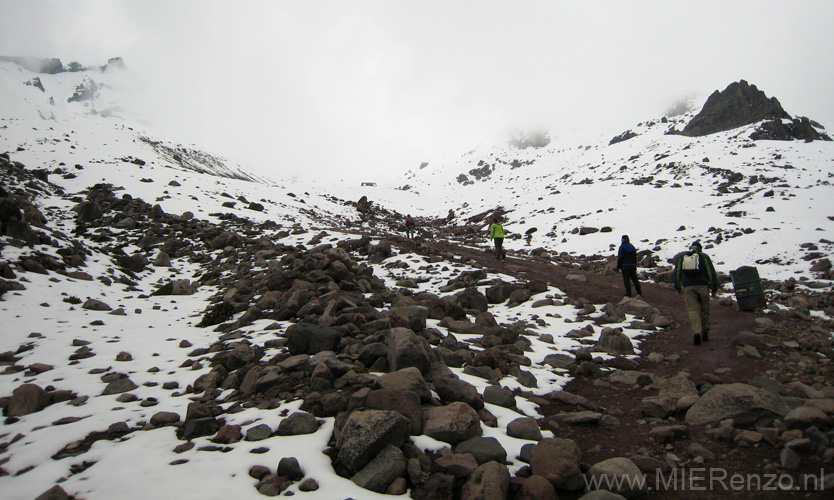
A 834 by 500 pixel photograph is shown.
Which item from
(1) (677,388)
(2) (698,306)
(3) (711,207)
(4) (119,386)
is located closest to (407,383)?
(1) (677,388)

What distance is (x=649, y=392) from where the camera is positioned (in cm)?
670

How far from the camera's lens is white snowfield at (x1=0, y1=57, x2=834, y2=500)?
4.13 metres

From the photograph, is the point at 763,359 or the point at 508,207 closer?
the point at 763,359

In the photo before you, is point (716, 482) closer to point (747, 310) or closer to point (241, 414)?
point (241, 414)

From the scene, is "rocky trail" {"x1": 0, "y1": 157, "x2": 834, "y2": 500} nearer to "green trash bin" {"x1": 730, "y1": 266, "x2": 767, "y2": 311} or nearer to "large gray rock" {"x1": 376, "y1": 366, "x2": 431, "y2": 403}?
"large gray rock" {"x1": 376, "y1": 366, "x2": 431, "y2": 403}

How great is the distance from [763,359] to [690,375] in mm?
1809

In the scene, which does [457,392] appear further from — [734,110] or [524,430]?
[734,110]

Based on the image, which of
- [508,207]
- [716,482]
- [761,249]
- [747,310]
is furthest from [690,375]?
[508,207]

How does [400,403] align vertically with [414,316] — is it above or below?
below

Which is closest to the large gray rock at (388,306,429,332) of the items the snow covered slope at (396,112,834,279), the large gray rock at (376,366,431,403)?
the large gray rock at (376,366,431,403)

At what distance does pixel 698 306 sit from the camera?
30.4 ft

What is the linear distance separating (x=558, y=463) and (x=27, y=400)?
24.8ft

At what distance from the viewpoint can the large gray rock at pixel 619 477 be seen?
154 inches

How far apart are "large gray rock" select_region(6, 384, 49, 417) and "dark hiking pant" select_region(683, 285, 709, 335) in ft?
42.7
